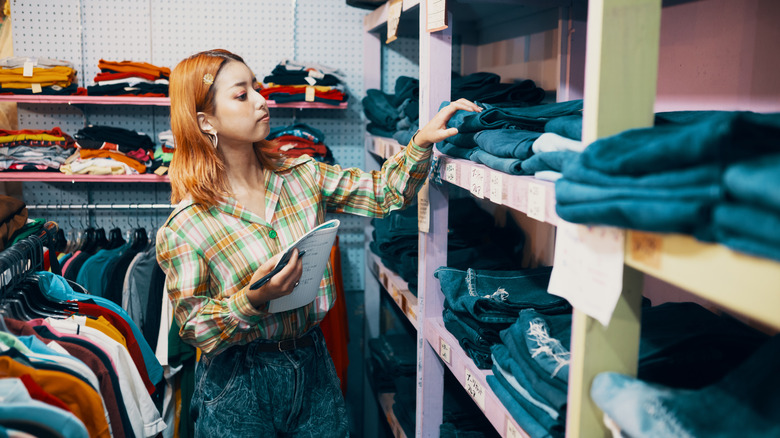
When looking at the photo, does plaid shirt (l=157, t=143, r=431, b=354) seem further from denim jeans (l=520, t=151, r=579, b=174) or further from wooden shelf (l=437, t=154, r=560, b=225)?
denim jeans (l=520, t=151, r=579, b=174)

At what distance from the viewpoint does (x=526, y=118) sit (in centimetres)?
147

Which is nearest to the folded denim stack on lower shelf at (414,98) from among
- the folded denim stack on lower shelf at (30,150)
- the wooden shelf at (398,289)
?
the wooden shelf at (398,289)

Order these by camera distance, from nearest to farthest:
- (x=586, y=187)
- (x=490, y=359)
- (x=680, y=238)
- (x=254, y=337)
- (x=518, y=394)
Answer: (x=680, y=238) → (x=586, y=187) → (x=518, y=394) → (x=490, y=359) → (x=254, y=337)

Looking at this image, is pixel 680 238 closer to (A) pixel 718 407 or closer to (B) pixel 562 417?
(A) pixel 718 407

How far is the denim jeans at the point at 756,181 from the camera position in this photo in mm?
563

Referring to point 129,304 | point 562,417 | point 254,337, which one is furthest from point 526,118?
point 129,304

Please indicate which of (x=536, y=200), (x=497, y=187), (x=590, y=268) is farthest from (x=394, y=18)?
(x=590, y=268)

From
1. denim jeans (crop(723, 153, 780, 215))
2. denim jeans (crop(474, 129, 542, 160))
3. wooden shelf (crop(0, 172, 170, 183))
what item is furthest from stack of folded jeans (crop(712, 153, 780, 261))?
wooden shelf (crop(0, 172, 170, 183))

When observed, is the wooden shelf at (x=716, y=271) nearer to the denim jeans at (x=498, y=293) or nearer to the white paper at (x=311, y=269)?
the denim jeans at (x=498, y=293)

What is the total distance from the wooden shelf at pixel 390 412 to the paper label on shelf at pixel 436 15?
159 cm

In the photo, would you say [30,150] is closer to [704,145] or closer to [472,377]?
[472,377]

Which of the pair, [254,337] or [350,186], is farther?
[350,186]

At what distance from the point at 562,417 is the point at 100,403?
1.14 meters

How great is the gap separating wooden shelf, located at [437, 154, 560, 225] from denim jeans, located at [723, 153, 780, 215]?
40 centimetres
